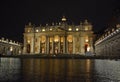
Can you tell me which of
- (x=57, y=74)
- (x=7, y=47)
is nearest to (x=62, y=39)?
(x=7, y=47)

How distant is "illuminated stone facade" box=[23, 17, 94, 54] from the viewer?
15038 centimetres

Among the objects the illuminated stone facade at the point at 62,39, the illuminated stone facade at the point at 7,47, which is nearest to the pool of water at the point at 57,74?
the illuminated stone facade at the point at 7,47

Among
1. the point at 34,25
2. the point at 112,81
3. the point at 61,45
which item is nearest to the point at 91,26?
the point at 61,45

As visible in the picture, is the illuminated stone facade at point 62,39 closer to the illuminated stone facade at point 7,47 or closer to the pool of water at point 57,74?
the illuminated stone facade at point 7,47

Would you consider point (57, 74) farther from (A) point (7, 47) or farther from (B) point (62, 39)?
(B) point (62, 39)

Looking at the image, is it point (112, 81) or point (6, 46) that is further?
point (6, 46)

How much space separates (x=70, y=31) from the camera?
153 meters

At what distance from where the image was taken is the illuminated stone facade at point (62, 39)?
150375 millimetres

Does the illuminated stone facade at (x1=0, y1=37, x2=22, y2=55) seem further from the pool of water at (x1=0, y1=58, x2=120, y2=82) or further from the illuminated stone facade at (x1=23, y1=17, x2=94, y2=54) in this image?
the pool of water at (x1=0, y1=58, x2=120, y2=82)

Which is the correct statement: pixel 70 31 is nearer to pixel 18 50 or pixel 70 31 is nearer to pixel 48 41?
pixel 48 41

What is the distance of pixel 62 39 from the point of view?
15212 cm

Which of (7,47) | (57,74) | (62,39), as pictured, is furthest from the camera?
(62,39)

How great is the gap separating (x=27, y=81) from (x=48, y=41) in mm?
143110

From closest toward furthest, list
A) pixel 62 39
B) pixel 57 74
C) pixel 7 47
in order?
pixel 57 74
pixel 7 47
pixel 62 39
